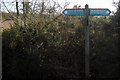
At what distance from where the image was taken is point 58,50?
223 inches

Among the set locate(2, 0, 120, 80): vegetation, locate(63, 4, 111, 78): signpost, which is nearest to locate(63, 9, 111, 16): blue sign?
locate(63, 4, 111, 78): signpost

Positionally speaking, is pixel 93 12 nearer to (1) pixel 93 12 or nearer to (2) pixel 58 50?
(1) pixel 93 12

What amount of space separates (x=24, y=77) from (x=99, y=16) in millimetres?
3248

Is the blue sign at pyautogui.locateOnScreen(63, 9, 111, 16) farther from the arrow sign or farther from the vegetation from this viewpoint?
the vegetation

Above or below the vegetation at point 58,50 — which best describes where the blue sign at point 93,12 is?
above

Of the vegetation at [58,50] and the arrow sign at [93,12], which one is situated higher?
the arrow sign at [93,12]

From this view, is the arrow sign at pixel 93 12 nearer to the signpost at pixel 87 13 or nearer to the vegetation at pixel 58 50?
the signpost at pixel 87 13

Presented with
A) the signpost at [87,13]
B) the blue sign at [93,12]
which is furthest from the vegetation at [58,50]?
the blue sign at [93,12]

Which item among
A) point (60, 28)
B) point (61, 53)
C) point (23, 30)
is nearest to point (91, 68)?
point (61, 53)

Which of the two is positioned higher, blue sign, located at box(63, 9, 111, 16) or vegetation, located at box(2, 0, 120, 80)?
blue sign, located at box(63, 9, 111, 16)

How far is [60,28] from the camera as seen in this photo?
5.95 meters

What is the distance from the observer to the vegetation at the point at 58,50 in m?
5.56

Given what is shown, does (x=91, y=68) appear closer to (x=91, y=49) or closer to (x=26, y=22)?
(x=91, y=49)

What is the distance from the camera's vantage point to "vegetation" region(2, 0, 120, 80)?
18.2ft
